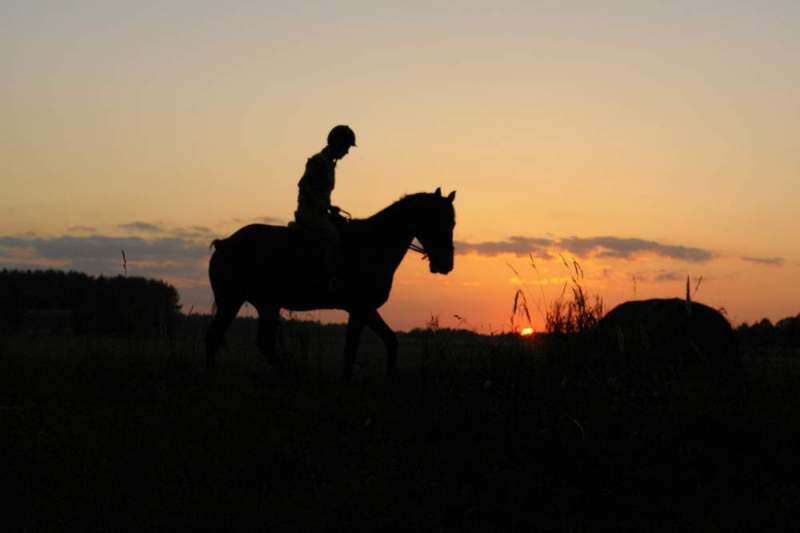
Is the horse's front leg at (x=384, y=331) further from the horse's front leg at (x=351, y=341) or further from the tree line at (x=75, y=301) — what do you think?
the tree line at (x=75, y=301)

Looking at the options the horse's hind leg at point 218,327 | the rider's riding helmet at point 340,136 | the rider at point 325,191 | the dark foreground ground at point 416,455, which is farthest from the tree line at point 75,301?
the dark foreground ground at point 416,455

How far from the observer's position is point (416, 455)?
21.8 feet

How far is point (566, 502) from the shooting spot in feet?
19.2

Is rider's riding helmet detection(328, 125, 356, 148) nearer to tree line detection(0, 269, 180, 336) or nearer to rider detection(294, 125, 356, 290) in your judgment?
rider detection(294, 125, 356, 290)

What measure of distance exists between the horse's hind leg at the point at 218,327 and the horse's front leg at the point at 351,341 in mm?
1818

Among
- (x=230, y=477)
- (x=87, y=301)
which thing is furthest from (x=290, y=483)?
(x=87, y=301)

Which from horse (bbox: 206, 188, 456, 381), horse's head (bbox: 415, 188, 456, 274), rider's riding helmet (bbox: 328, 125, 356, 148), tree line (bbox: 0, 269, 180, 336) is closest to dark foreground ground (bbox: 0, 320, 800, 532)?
horse (bbox: 206, 188, 456, 381)

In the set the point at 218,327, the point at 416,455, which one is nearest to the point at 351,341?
the point at 218,327

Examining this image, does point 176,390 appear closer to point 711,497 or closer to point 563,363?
point 563,363

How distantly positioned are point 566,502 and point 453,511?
827 mm

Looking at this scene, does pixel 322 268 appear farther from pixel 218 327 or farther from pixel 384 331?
pixel 218 327

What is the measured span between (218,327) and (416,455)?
585 cm

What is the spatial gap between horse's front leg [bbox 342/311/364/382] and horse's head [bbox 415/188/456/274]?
3.88ft

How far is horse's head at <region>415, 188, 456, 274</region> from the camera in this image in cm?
1084
